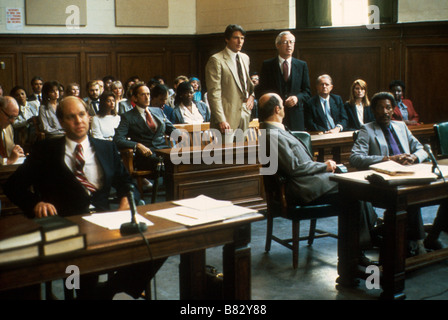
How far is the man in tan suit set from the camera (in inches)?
208

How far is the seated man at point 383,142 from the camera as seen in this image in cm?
432

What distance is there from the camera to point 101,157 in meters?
3.14

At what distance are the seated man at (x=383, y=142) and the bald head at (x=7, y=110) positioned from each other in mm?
2811

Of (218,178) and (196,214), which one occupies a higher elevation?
(196,214)

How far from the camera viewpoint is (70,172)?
9.98 ft

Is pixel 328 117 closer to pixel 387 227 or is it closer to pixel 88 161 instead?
pixel 387 227

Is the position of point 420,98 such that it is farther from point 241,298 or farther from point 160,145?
point 241,298

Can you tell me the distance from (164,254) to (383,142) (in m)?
2.61

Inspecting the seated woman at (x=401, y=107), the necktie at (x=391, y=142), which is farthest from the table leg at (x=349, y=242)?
the seated woman at (x=401, y=107)

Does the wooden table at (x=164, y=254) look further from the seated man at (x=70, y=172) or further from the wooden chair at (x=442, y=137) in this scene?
the wooden chair at (x=442, y=137)

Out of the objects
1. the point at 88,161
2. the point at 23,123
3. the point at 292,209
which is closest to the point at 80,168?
the point at 88,161

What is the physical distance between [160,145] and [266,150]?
212cm
